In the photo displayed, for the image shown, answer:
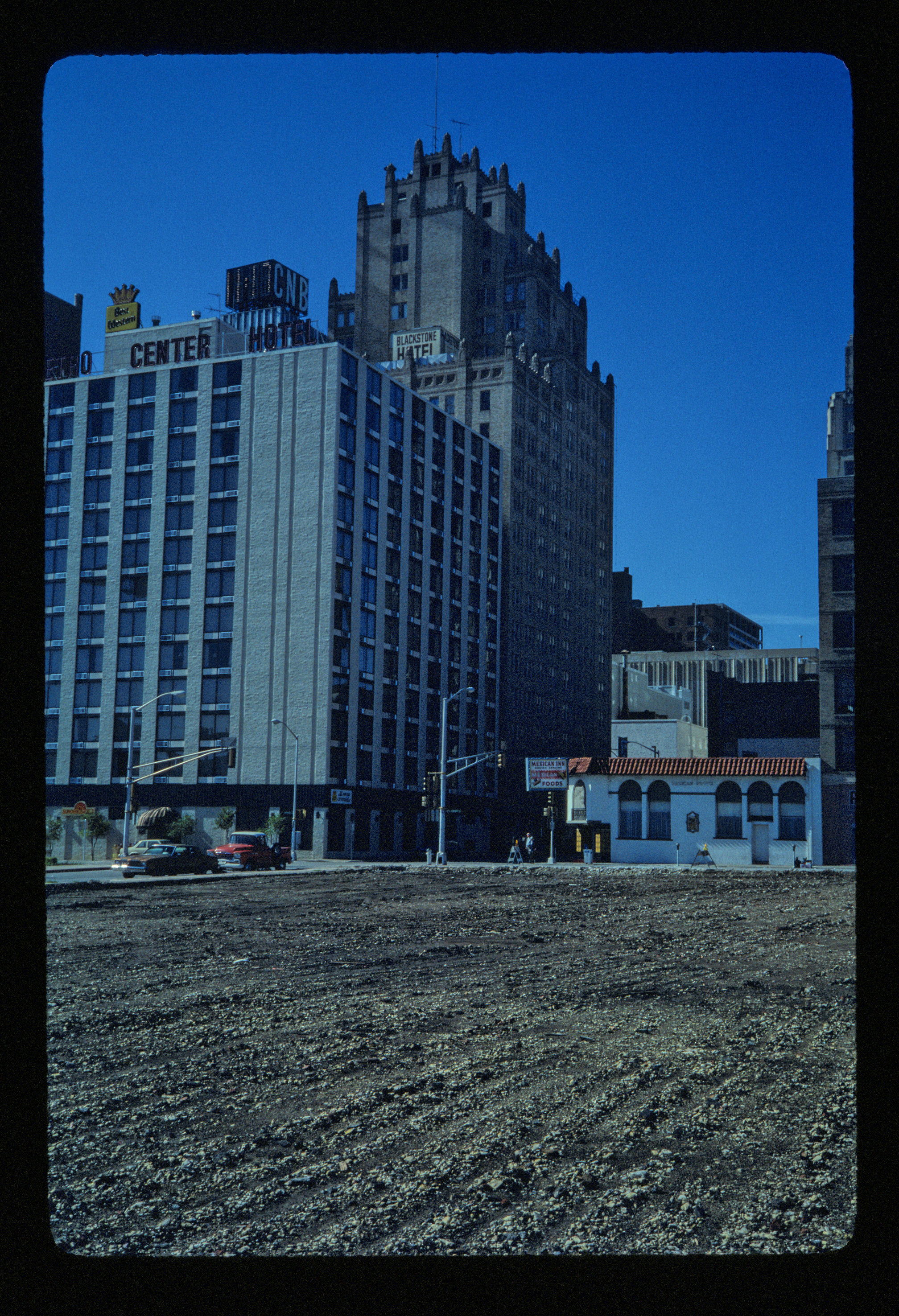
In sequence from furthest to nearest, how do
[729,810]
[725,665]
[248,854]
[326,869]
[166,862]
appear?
[725,665] < [729,810] < [326,869] < [248,854] < [166,862]

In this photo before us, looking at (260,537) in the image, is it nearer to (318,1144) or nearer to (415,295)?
(415,295)

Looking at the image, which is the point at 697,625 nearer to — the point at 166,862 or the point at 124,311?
the point at 124,311

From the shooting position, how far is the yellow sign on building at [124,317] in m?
81.2

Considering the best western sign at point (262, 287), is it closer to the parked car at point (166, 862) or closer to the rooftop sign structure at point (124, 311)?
the rooftop sign structure at point (124, 311)

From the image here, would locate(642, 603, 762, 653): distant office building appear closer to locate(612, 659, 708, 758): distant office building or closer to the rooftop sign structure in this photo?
locate(612, 659, 708, 758): distant office building

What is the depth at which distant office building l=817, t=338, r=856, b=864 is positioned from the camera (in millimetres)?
3625

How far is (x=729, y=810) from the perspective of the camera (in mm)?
59000

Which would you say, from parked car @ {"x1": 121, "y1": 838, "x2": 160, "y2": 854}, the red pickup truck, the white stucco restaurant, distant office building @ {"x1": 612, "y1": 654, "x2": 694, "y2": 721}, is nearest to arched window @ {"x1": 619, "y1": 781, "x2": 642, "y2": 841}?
the white stucco restaurant

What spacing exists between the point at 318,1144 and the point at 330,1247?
2.04m

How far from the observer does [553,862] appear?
6088 cm

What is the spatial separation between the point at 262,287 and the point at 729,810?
190 feet

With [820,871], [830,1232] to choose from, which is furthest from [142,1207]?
[820,871]

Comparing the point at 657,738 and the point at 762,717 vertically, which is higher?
the point at 762,717

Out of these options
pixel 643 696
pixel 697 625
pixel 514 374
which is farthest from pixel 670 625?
pixel 514 374
